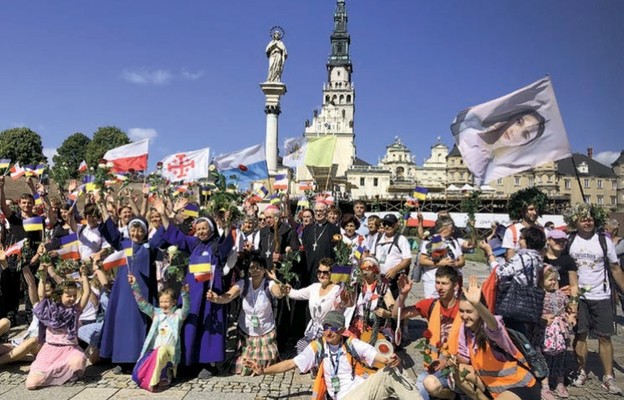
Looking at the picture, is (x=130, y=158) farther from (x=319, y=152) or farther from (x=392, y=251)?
(x=392, y=251)

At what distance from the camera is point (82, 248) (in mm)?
6844

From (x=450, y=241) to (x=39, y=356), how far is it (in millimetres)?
5411

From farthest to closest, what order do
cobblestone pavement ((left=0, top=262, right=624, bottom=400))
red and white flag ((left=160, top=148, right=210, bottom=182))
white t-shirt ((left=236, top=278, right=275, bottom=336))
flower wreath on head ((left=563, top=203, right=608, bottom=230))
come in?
red and white flag ((left=160, top=148, right=210, bottom=182))
white t-shirt ((left=236, top=278, right=275, bottom=336))
flower wreath on head ((left=563, top=203, right=608, bottom=230))
cobblestone pavement ((left=0, top=262, right=624, bottom=400))

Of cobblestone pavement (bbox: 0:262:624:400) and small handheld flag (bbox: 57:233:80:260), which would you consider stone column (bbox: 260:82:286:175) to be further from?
cobblestone pavement (bbox: 0:262:624:400)

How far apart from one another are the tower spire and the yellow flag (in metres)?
122

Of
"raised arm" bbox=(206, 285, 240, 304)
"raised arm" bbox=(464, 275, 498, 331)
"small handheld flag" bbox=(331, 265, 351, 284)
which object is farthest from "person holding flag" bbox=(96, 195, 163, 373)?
"raised arm" bbox=(464, 275, 498, 331)

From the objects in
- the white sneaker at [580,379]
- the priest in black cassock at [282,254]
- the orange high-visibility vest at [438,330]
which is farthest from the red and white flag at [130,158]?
the white sneaker at [580,379]

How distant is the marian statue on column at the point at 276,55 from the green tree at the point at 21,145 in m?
41.2

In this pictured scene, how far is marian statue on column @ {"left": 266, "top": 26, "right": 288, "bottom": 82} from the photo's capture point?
33.3m

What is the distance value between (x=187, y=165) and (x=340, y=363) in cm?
816

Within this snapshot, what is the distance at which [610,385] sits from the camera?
5.25 meters

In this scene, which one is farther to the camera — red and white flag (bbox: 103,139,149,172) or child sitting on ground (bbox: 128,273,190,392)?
red and white flag (bbox: 103,139,149,172)

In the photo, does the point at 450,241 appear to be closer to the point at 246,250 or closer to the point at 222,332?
the point at 246,250

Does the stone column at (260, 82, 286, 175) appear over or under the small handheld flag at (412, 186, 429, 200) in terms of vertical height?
over
